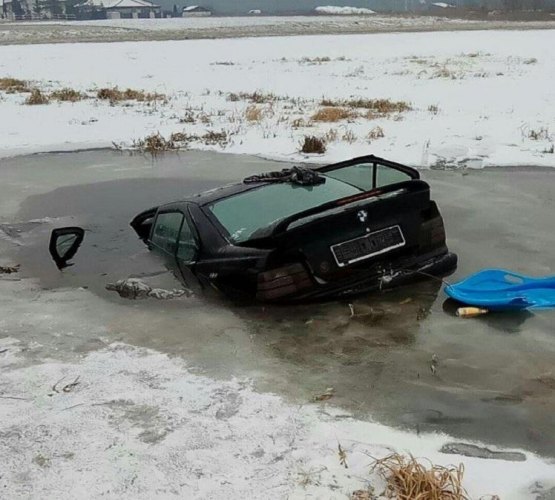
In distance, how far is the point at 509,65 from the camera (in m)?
32.2

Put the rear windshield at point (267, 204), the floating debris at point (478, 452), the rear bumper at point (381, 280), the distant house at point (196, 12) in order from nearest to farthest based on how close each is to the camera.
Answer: the floating debris at point (478, 452), the rear bumper at point (381, 280), the rear windshield at point (267, 204), the distant house at point (196, 12)

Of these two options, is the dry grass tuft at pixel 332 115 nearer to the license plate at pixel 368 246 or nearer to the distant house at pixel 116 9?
the license plate at pixel 368 246

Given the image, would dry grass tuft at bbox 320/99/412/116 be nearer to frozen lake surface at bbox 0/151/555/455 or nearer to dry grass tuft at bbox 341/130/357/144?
dry grass tuft at bbox 341/130/357/144

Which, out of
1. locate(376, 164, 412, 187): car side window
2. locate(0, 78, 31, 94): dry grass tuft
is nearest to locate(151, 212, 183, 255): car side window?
locate(376, 164, 412, 187): car side window

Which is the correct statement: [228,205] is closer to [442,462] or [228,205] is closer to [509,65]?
[442,462]

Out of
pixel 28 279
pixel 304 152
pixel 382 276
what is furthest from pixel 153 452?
pixel 304 152

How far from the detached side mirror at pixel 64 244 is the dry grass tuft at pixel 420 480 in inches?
203

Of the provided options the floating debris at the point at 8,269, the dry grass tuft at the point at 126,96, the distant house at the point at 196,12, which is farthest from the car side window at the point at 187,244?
the distant house at the point at 196,12

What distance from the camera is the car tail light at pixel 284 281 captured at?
5777 millimetres

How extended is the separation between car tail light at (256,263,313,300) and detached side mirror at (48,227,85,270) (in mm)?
3054

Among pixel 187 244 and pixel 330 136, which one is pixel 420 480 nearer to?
pixel 187 244

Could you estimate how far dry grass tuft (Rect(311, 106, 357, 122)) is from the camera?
18.0 meters

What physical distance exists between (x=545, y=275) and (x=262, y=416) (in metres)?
3.80

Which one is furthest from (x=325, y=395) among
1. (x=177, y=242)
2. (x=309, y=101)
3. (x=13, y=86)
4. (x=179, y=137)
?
(x=13, y=86)
